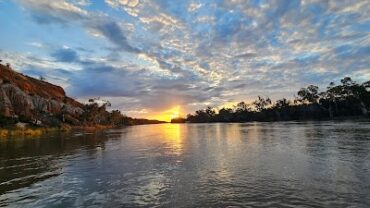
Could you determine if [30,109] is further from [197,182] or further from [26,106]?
[197,182]

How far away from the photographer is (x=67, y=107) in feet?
541

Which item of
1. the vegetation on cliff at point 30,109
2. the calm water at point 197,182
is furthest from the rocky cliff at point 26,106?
the calm water at point 197,182

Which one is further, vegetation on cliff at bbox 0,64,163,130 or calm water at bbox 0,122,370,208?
vegetation on cliff at bbox 0,64,163,130

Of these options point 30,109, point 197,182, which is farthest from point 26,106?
point 197,182

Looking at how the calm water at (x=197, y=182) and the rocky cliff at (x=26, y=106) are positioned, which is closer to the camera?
the calm water at (x=197, y=182)

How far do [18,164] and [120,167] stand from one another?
10.7 m

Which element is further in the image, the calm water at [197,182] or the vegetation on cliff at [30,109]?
the vegetation on cliff at [30,109]

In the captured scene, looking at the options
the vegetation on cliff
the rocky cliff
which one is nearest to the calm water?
the vegetation on cliff

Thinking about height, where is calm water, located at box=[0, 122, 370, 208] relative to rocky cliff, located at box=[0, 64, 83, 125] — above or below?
below

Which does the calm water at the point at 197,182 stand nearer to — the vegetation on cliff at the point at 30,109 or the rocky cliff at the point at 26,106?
the vegetation on cliff at the point at 30,109

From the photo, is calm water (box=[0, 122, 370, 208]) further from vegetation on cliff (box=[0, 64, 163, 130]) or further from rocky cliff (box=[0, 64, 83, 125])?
rocky cliff (box=[0, 64, 83, 125])

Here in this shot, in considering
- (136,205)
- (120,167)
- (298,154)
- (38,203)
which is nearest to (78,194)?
(38,203)

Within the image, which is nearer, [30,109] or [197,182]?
[197,182]

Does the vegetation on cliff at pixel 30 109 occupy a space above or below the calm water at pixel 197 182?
above
